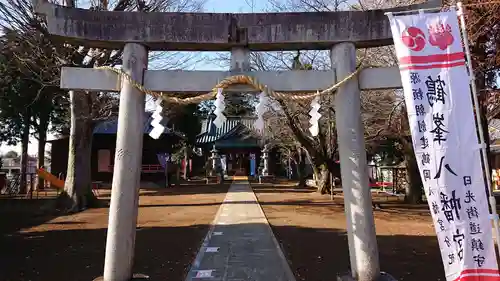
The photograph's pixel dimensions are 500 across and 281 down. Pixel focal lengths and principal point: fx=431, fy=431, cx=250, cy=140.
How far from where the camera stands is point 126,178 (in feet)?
18.5

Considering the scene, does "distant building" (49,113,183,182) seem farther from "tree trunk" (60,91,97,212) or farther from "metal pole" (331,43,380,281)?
"metal pole" (331,43,380,281)

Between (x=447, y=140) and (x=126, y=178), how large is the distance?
155 inches

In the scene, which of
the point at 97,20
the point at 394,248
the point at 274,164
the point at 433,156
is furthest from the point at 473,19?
the point at 274,164

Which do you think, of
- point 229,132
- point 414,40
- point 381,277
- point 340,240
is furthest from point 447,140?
point 229,132

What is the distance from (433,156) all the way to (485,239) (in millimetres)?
1041

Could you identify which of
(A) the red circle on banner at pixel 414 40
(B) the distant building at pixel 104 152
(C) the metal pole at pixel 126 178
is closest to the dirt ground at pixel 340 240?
(C) the metal pole at pixel 126 178

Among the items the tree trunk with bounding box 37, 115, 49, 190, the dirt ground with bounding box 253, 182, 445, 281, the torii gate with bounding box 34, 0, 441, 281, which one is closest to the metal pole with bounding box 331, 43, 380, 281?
the torii gate with bounding box 34, 0, 441, 281

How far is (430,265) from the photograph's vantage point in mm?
7699

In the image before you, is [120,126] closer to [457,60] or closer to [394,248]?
[457,60]

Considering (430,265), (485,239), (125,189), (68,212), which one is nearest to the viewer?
(485,239)

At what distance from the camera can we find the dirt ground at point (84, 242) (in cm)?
737

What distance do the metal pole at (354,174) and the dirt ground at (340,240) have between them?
1.40 meters

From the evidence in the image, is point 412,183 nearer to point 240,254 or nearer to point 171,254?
point 240,254

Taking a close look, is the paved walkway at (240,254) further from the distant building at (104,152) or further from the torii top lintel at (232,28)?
the distant building at (104,152)
